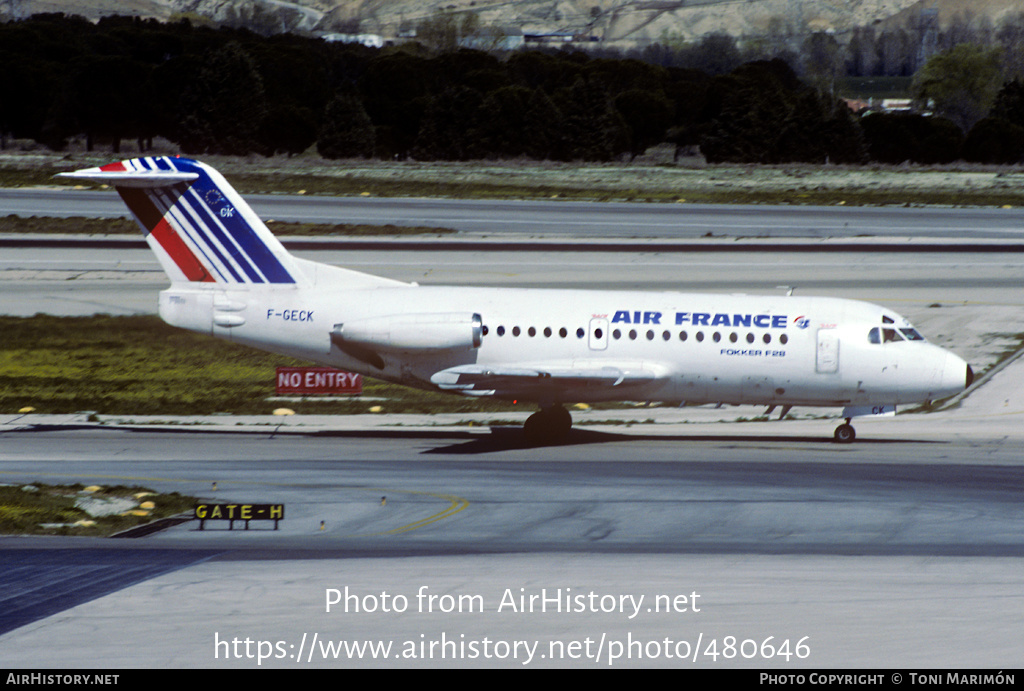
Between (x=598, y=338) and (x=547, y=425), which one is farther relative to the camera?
(x=547, y=425)

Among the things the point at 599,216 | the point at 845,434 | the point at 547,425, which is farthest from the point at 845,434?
the point at 599,216

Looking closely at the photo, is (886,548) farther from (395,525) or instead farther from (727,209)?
(727,209)

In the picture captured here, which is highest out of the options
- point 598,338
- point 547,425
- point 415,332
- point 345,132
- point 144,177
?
point 345,132

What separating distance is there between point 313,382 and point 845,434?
49.2ft

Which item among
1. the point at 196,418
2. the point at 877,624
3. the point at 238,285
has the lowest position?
the point at 196,418

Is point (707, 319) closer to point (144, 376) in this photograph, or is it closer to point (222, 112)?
point (144, 376)

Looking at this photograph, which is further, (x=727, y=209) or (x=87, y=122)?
(x=87, y=122)

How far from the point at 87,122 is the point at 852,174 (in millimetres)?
63743

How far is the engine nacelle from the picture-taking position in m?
28.2

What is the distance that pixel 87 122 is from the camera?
331 ft

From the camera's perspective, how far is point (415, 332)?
28.3 meters

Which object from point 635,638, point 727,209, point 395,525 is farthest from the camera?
point 727,209

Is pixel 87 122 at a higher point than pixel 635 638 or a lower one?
higher
